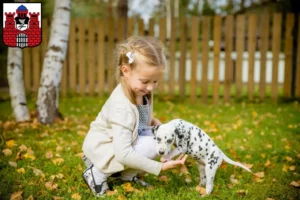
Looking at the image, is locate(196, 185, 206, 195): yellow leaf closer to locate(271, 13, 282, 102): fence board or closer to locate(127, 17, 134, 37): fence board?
locate(271, 13, 282, 102): fence board

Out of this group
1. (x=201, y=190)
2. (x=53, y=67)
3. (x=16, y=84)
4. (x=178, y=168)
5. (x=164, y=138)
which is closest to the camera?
(x=164, y=138)

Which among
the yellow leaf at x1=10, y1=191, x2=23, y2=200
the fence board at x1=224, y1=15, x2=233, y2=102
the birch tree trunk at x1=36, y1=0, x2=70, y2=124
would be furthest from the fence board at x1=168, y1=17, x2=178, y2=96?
the yellow leaf at x1=10, y1=191, x2=23, y2=200

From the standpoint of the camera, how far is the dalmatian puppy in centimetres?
282

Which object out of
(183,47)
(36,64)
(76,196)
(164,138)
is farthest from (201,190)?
(36,64)

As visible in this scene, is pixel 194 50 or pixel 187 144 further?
pixel 194 50

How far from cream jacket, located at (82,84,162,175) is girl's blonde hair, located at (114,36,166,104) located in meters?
0.11

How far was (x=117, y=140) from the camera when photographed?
289cm

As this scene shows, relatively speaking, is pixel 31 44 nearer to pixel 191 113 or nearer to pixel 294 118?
pixel 191 113

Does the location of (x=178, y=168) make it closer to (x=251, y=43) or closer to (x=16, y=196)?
(x=16, y=196)

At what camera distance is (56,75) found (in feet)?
19.2

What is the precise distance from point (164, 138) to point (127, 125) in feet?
1.01

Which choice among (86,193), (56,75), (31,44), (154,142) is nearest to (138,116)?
(154,142)

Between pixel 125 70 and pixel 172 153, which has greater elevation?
pixel 125 70

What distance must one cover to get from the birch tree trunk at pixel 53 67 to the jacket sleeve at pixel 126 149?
3.13 metres
